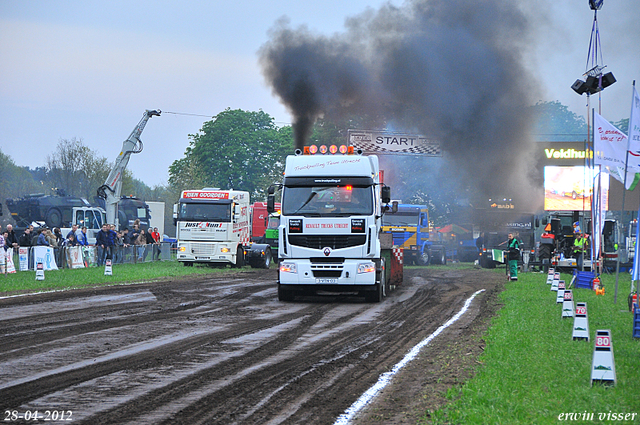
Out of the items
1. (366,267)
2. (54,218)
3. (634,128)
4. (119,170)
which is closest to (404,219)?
(119,170)

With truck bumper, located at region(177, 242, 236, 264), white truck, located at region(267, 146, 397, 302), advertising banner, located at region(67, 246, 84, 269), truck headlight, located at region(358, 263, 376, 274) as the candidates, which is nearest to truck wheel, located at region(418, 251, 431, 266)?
truck bumper, located at region(177, 242, 236, 264)

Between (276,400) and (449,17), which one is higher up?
(449,17)

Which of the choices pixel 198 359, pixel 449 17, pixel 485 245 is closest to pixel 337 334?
pixel 198 359

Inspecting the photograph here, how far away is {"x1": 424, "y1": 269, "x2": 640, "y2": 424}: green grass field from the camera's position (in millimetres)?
6305

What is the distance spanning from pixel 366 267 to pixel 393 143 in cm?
1836

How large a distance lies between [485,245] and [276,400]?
32778 millimetres

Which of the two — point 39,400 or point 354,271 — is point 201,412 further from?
point 354,271

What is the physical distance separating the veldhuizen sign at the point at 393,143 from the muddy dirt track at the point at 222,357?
17.0 metres

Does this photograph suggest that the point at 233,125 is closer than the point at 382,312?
No

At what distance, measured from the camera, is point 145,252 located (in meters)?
34.6

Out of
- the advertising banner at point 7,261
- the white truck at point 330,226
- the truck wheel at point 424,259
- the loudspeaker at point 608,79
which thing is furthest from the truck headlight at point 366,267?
the truck wheel at point 424,259

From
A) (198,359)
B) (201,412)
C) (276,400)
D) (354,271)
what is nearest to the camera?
(201,412)

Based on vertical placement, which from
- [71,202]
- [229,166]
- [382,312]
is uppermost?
[229,166]

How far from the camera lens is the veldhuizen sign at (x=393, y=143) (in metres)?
34.2
